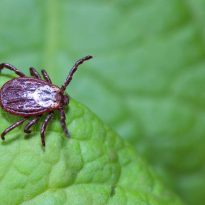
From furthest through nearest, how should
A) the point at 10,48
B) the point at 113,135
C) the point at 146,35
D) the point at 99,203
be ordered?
the point at 146,35 → the point at 10,48 → the point at 113,135 → the point at 99,203

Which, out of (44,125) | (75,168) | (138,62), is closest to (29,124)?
(44,125)

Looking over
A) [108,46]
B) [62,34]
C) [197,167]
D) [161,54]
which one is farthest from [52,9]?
[197,167]

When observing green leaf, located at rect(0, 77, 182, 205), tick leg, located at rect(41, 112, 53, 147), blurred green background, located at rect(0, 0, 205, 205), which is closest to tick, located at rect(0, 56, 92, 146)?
tick leg, located at rect(41, 112, 53, 147)

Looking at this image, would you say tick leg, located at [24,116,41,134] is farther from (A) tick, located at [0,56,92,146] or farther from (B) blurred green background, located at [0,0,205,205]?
(B) blurred green background, located at [0,0,205,205]

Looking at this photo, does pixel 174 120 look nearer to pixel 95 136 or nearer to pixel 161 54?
pixel 161 54

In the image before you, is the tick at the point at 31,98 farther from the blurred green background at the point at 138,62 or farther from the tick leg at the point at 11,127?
the blurred green background at the point at 138,62

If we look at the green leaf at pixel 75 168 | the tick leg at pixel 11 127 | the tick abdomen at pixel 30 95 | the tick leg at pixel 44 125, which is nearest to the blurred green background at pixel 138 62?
the tick abdomen at pixel 30 95

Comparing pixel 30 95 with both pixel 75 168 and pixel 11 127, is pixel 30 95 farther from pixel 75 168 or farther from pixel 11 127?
pixel 75 168
